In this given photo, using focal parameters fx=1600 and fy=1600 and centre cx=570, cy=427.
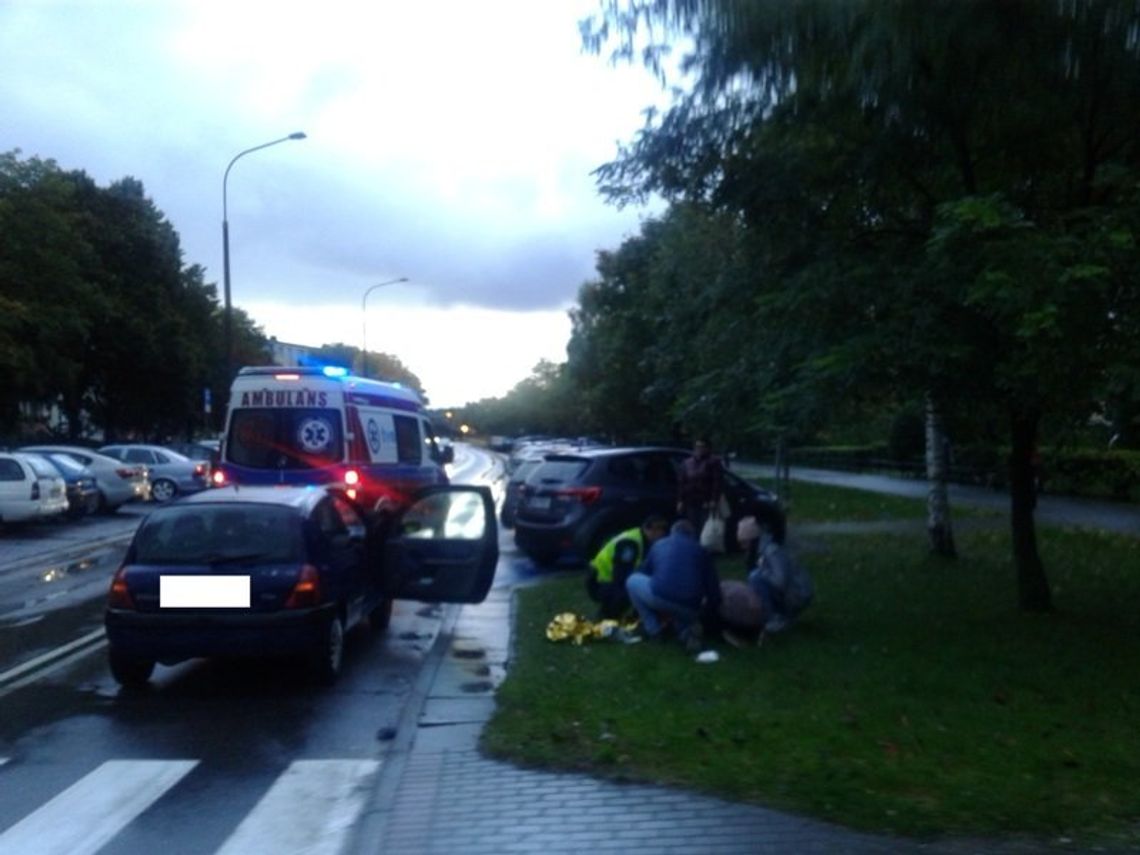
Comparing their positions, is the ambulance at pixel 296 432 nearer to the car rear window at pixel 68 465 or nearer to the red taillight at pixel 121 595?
the red taillight at pixel 121 595

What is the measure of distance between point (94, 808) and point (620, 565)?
21.5 feet

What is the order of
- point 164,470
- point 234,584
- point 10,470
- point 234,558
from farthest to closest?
point 164,470
point 10,470
point 234,558
point 234,584

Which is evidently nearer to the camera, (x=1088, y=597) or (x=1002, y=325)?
(x=1002, y=325)

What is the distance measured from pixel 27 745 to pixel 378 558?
15.2ft

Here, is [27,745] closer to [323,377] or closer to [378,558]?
[378,558]

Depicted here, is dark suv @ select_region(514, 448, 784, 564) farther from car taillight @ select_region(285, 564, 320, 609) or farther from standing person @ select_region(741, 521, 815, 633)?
car taillight @ select_region(285, 564, 320, 609)

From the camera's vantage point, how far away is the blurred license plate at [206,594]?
11492 millimetres

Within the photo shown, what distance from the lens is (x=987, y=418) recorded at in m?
12.9

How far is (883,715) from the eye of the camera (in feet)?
32.7

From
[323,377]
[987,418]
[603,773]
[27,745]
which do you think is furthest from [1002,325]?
[323,377]

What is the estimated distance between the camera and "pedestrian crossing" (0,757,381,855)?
769 centimetres

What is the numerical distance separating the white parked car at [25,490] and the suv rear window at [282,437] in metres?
10.5

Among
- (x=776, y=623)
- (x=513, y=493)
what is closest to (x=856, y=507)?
(x=513, y=493)

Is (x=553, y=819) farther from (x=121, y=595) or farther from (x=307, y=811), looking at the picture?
(x=121, y=595)
